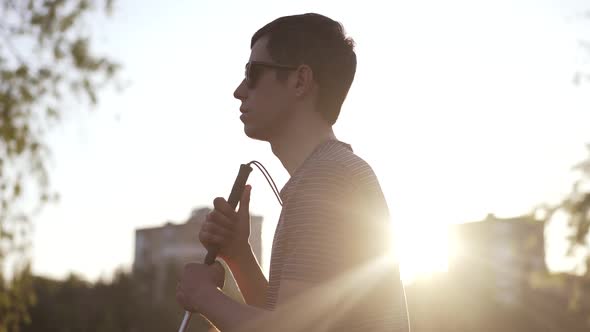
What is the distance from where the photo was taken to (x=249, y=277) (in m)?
3.01

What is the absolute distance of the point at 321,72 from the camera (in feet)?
9.09

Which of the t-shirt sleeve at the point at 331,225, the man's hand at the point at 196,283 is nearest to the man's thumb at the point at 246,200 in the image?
the man's hand at the point at 196,283

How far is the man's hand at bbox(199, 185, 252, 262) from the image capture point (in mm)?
2701

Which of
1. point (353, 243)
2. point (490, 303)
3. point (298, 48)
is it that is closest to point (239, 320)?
point (353, 243)

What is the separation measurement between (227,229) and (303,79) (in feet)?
1.93

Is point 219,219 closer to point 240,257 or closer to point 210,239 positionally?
point 210,239

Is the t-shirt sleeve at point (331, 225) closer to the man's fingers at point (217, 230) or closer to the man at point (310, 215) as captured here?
the man at point (310, 215)

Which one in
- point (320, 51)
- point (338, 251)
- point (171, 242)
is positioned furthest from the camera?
point (171, 242)

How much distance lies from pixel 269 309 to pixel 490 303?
18.6m

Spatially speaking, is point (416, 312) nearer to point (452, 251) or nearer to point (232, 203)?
point (232, 203)

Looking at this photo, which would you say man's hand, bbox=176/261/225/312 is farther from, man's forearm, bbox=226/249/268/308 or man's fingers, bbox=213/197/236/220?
man's forearm, bbox=226/249/268/308

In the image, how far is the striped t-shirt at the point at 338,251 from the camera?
2.24 m

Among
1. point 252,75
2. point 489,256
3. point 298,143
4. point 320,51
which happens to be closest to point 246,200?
point 298,143

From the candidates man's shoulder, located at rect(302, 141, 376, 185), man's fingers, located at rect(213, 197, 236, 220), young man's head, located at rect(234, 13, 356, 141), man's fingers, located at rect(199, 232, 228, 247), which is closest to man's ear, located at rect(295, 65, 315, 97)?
young man's head, located at rect(234, 13, 356, 141)
